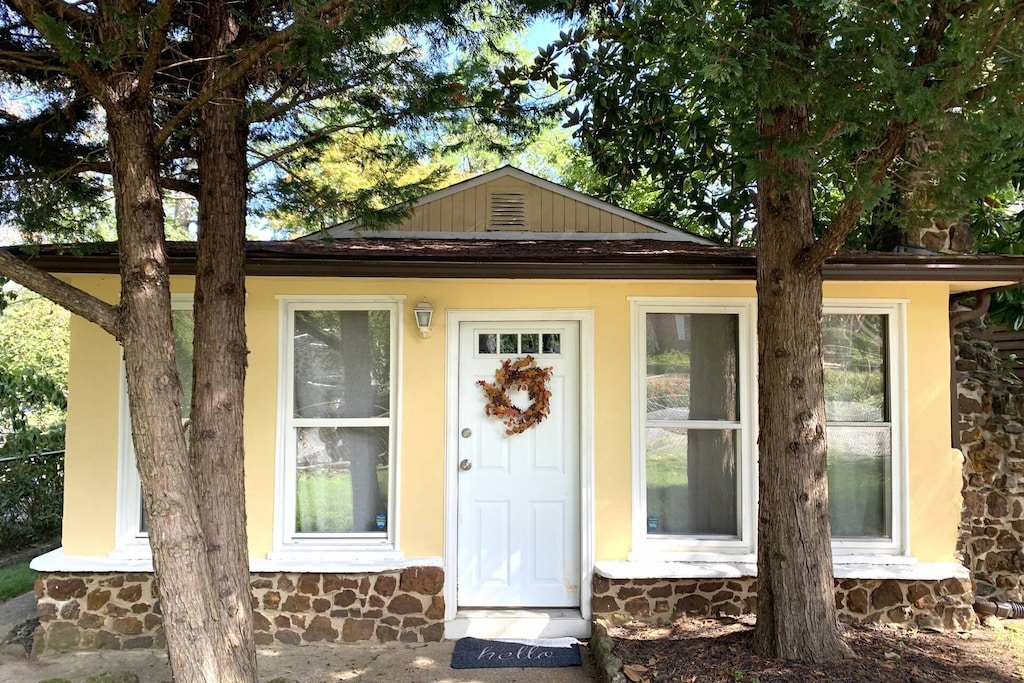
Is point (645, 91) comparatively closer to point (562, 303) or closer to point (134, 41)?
point (562, 303)

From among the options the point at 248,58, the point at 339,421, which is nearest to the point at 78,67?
the point at 248,58

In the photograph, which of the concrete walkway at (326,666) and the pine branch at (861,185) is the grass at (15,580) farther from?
the pine branch at (861,185)

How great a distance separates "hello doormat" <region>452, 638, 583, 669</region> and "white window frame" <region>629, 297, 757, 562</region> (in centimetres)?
81

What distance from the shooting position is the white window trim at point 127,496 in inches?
185

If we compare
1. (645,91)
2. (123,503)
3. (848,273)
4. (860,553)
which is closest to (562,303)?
(848,273)

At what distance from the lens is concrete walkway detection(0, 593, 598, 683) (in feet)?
13.4

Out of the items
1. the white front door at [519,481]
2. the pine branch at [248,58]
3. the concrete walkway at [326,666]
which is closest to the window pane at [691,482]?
the white front door at [519,481]

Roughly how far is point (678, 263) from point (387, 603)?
3.23m

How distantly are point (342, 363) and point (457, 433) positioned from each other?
1.05 metres

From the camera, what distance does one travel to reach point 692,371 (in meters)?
4.93

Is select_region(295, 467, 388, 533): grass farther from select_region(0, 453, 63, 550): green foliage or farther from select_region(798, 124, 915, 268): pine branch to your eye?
select_region(0, 453, 63, 550): green foliage

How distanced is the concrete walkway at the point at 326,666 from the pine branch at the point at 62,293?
7.85 feet

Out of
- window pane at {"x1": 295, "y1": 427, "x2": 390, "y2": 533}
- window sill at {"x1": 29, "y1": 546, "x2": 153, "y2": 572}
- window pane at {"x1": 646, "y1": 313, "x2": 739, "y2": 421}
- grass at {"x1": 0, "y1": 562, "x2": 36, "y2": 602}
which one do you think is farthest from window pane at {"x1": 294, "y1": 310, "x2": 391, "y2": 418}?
grass at {"x1": 0, "y1": 562, "x2": 36, "y2": 602}

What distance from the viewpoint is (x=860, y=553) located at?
15.7ft
